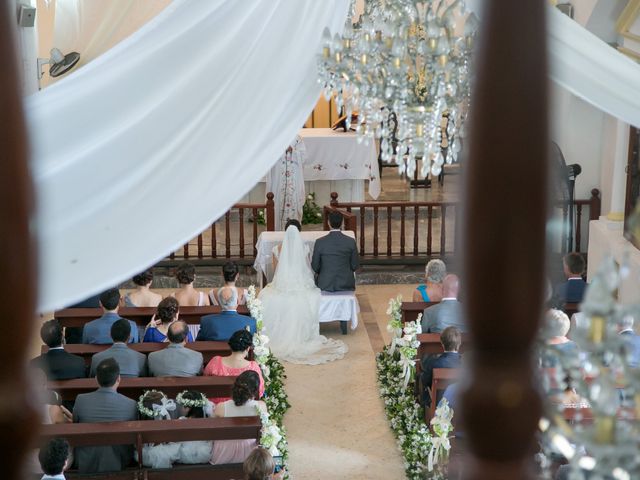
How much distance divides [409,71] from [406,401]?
9.59ft

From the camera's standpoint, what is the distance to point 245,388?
587 centimetres

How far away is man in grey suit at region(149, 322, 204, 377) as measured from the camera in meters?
6.66

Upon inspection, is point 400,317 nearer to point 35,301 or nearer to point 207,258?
point 207,258

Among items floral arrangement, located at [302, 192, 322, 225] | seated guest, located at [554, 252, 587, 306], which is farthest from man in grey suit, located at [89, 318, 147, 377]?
floral arrangement, located at [302, 192, 322, 225]

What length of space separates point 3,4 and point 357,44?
488cm

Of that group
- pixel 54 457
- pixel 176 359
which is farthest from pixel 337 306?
pixel 54 457

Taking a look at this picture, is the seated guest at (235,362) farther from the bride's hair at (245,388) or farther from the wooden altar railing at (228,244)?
the wooden altar railing at (228,244)

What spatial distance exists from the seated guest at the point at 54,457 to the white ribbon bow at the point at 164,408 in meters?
1.13

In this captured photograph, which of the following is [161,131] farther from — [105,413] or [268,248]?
[268,248]

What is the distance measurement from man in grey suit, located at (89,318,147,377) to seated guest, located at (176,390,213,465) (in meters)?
0.58

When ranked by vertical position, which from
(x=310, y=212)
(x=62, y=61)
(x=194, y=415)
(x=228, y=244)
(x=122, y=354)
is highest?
(x=62, y=61)

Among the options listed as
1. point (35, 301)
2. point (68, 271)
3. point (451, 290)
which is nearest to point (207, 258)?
point (451, 290)

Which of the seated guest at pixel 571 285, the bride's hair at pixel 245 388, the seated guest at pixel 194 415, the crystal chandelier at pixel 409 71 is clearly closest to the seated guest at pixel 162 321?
the seated guest at pixel 194 415

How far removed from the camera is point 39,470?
5594 mm
